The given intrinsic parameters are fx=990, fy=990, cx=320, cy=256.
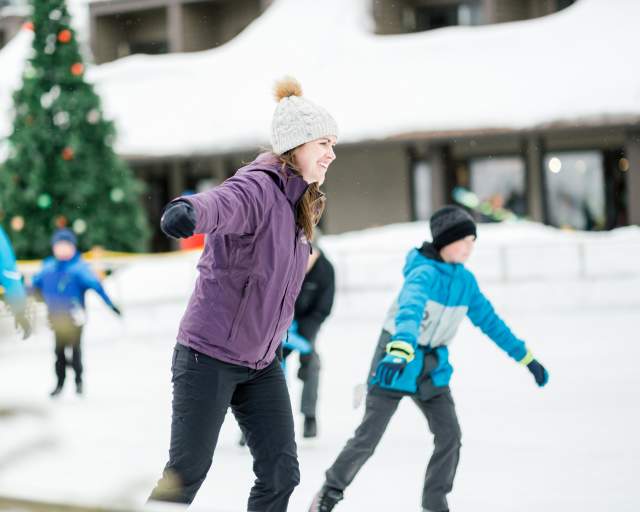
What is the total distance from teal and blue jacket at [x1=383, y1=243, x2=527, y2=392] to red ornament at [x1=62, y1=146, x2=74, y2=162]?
44.4 feet

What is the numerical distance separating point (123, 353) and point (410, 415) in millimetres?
4668

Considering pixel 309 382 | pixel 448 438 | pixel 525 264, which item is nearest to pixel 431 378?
pixel 448 438

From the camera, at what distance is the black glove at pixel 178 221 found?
80.2 inches

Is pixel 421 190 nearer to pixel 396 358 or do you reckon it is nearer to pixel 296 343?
pixel 296 343

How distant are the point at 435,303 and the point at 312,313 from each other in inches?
92.5

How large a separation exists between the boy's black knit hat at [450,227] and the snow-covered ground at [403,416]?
46.1 inches

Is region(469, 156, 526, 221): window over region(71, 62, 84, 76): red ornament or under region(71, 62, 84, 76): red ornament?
under

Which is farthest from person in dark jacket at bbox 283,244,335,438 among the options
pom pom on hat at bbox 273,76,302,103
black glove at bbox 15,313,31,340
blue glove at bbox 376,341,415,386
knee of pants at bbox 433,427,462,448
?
black glove at bbox 15,313,31,340

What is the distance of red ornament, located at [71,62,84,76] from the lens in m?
16.7

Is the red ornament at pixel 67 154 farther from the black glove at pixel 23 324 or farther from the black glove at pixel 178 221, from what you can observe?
the black glove at pixel 23 324

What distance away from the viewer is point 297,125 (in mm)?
2680

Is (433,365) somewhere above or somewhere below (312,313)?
above

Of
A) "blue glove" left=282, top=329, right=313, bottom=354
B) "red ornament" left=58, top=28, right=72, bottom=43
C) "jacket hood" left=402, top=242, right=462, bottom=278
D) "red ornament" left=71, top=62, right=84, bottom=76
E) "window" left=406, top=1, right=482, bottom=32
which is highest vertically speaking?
"window" left=406, top=1, right=482, bottom=32

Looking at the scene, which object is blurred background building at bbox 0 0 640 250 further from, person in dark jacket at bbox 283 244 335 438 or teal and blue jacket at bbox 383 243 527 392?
teal and blue jacket at bbox 383 243 527 392
